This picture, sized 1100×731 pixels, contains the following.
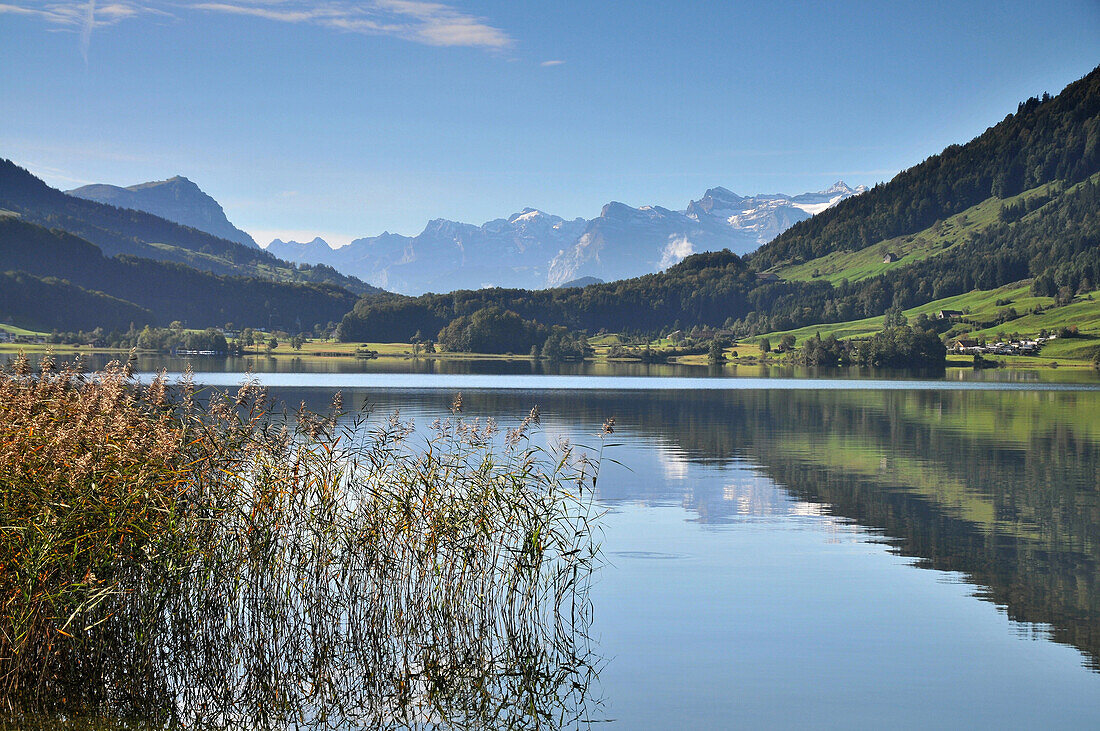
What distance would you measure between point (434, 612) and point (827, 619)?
7464 mm

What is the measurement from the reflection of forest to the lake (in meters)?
0.13

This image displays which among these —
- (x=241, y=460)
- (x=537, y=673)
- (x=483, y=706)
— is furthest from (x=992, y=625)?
(x=241, y=460)

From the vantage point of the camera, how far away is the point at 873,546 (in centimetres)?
2308

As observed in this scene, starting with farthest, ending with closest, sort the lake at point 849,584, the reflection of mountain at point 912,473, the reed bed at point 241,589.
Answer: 1. the reflection of mountain at point 912,473
2. the lake at point 849,584
3. the reed bed at point 241,589

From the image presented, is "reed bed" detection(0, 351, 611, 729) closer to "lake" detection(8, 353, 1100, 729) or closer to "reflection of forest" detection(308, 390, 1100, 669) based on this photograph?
"lake" detection(8, 353, 1100, 729)

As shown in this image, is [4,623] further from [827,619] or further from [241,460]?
[827,619]

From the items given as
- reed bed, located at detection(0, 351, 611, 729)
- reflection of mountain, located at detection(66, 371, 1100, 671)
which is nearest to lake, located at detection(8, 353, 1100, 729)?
reflection of mountain, located at detection(66, 371, 1100, 671)

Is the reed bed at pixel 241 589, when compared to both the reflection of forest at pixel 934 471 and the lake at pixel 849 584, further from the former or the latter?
the reflection of forest at pixel 934 471

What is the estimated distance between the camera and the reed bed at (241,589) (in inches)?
461

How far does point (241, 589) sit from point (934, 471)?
30441 mm

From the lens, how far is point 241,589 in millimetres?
14719

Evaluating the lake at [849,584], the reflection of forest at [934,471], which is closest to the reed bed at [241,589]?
the lake at [849,584]

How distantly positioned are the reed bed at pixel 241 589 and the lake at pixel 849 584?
2.02 metres

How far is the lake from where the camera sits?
13.0 m
